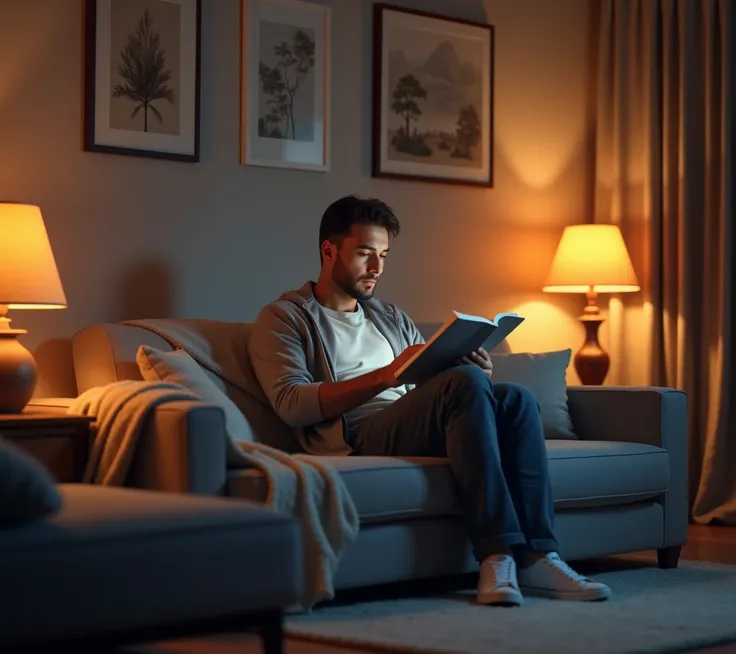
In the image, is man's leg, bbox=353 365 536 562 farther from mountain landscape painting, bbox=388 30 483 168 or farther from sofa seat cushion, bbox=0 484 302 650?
mountain landscape painting, bbox=388 30 483 168

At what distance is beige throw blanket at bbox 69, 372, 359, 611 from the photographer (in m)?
3.13

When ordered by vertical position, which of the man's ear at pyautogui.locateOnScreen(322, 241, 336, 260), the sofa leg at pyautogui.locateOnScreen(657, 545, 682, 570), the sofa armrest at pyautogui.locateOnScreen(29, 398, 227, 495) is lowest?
the sofa leg at pyautogui.locateOnScreen(657, 545, 682, 570)

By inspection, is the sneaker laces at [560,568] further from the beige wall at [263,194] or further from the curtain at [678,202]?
the curtain at [678,202]

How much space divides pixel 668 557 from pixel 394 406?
1.10 m

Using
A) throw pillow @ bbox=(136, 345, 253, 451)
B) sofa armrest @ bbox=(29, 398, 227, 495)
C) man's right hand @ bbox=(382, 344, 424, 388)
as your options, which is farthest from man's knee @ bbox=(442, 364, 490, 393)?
sofa armrest @ bbox=(29, 398, 227, 495)

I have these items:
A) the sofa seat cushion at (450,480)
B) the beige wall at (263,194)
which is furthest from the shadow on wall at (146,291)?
the sofa seat cushion at (450,480)

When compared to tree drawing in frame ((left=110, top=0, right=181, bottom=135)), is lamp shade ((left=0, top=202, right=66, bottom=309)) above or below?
below

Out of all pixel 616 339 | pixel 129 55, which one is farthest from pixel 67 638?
pixel 616 339

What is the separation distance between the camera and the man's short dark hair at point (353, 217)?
402cm

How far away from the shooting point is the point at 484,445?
3.46 m

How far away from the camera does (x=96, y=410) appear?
3311 mm

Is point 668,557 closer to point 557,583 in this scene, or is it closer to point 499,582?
point 557,583

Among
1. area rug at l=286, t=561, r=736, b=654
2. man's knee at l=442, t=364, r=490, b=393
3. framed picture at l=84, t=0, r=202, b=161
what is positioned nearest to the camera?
area rug at l=286, t=561, r=736, b=654

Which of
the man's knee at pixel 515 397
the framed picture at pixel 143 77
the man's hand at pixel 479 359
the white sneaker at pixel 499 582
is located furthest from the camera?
the framed picture at pixel 143 77
